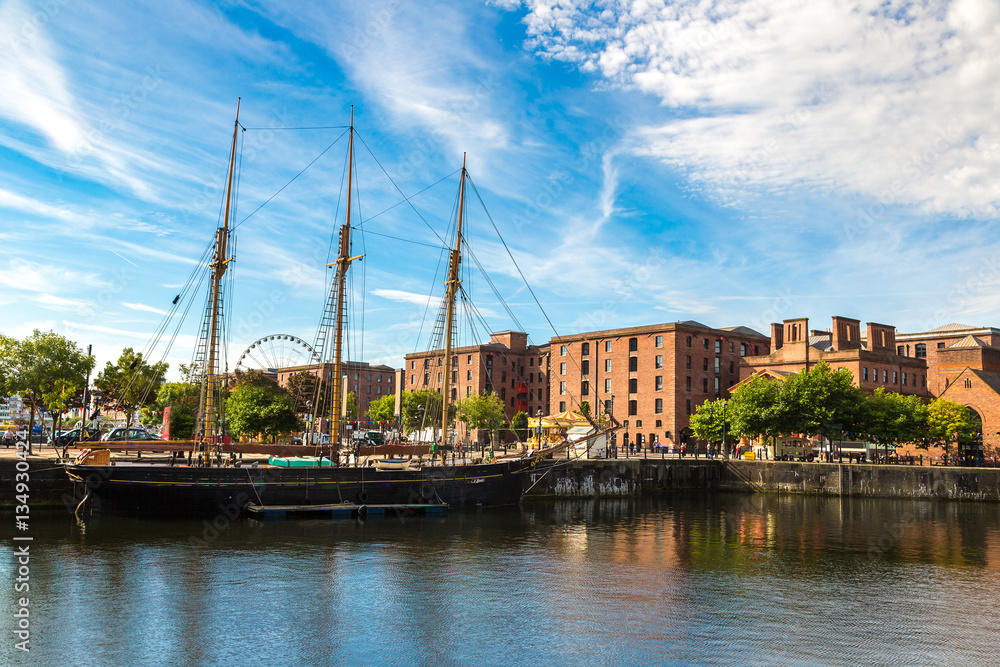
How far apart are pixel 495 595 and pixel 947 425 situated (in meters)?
60.4

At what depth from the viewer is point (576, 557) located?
2912cm

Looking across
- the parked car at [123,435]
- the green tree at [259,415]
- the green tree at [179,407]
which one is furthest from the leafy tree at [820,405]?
the parked car at [123,435]

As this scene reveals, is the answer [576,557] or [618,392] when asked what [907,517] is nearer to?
[576,557]

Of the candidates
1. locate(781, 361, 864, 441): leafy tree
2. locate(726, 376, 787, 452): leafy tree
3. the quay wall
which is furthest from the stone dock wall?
locate(781, 361, 864, 441): leafy tree

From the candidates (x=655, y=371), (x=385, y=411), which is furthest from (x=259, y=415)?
(x=385, y=411)

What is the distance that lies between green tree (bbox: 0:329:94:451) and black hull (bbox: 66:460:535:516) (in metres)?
22.0

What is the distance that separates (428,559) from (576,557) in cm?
620

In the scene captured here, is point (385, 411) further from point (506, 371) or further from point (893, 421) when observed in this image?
point (893, 421)

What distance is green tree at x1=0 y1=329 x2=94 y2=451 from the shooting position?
53.9 metres

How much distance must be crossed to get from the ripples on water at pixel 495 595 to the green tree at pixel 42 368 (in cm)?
2564

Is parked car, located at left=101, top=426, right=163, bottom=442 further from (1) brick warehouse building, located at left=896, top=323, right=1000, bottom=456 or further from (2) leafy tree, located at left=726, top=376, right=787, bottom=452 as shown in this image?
(1) brick warehouse building, located at left=896, top=323, right=1000, bottom=456

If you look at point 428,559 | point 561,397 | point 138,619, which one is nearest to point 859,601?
point 428,559

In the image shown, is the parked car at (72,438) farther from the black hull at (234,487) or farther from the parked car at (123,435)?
the black hull at (234,487)

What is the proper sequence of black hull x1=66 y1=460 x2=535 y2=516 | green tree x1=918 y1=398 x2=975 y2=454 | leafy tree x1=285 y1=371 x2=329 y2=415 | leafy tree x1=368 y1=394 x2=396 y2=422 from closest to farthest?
black hull x1=66 y1=460 x2=535 y2=516 < green tree x1=918 y1=398 x2=975 y2=454 < leafy tree x1=285 y1=371 x2=329 y2=415 < leafy tree x1=368 y1=394 x2=396 y2=422
